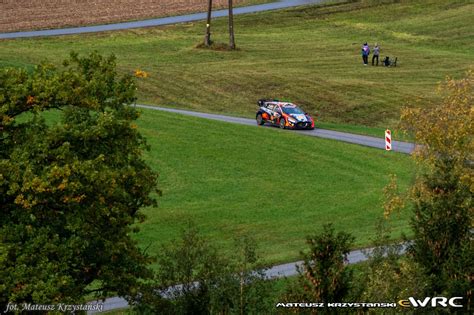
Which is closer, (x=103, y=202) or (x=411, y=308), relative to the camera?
(x=411, y=308)

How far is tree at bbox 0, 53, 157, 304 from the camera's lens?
62.8ft

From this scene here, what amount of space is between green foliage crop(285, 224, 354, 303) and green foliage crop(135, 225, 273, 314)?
897 mm

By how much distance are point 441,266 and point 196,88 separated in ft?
166

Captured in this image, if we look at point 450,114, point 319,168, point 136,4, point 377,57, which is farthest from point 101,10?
point 450,114

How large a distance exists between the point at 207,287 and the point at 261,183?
24324mm

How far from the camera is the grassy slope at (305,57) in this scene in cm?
6806

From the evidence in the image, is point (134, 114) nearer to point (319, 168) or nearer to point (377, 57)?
point (319, 168)

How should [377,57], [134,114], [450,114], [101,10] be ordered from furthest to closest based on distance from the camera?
[101,10] < [377,57] < [450,114] < [134,114]

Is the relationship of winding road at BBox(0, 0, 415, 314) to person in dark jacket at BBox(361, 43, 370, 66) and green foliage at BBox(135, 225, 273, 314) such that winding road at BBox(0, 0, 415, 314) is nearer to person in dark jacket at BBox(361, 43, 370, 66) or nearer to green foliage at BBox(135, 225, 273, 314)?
green foliage at BBox(135, 225, 273, 314)

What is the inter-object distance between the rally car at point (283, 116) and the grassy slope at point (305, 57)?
132 inches

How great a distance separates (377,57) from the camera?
3295 inches

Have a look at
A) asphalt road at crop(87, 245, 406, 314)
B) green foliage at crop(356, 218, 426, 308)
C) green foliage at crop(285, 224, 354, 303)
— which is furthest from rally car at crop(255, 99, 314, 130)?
green foliage at crop(285, 224, 354, 303)

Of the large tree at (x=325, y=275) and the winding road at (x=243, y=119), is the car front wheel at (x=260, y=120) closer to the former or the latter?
the winding road at (x=243, y=119)

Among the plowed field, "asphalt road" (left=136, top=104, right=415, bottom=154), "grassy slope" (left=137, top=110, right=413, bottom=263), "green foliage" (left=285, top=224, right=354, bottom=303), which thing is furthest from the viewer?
the plowed field
